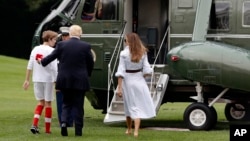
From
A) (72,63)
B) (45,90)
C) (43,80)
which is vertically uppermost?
(72,63)

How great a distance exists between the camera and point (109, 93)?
1741cm

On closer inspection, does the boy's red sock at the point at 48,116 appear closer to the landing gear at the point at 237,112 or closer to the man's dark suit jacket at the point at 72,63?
the man's dark suit jacket at the point at 72,63

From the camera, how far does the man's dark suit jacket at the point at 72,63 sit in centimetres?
1352

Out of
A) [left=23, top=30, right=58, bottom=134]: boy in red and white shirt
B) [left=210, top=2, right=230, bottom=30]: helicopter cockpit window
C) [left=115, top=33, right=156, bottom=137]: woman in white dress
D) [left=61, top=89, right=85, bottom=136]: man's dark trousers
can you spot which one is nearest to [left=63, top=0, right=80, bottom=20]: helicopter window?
[left=210, top=2, right=230, bottom=30]: helicopter cockpit window

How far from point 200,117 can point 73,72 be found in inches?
131

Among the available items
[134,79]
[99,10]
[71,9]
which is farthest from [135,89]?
[71,9]

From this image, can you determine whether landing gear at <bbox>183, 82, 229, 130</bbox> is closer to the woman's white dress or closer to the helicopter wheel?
the helicopter wheel

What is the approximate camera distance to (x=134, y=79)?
14.0 meters

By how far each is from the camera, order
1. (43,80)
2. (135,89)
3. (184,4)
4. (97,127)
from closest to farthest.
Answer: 1. (135,89)
2. (43,80)
3. (97,127)
4. (184,4)

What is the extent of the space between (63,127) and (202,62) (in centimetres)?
319

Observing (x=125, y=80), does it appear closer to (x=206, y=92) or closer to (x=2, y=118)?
(x=206, y=92)

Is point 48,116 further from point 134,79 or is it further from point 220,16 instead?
point 220,16

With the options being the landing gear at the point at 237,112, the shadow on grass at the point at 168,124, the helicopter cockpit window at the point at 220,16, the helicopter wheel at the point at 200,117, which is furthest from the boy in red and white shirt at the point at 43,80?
the landing gear at the point at 237,112

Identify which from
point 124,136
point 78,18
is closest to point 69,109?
point 124,136
